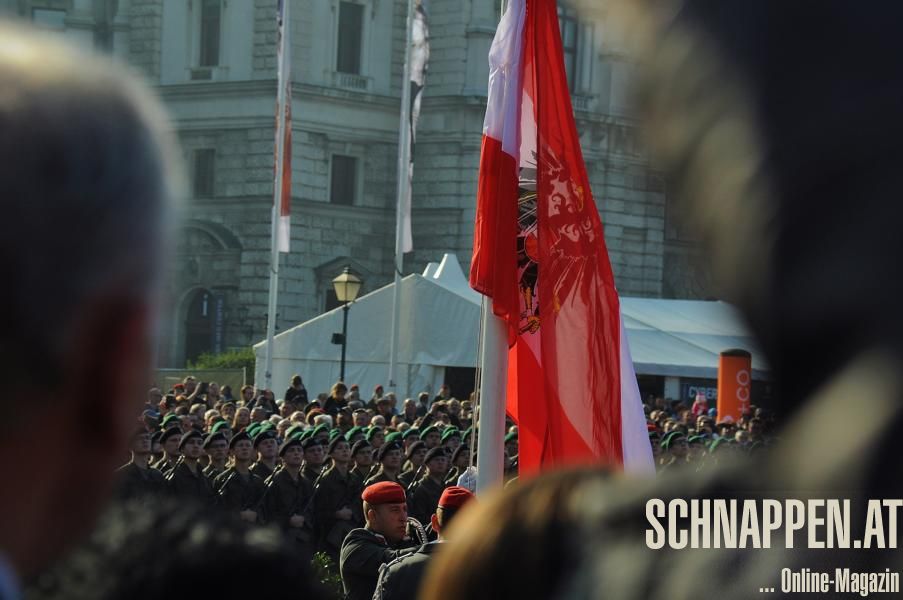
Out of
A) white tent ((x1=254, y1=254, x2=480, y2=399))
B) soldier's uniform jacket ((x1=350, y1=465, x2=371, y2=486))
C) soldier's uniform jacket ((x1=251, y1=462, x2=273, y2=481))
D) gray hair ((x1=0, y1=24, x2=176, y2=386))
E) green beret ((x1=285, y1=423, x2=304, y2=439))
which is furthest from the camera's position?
white tent ((x1=254, y1=254, x2=480, y2=399))

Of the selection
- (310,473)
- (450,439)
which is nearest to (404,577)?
(310,473)

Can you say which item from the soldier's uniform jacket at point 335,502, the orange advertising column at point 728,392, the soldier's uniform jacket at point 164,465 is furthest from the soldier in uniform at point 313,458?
the orange advertising column at point 728,392

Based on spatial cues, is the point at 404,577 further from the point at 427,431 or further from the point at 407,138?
the point at 407,138

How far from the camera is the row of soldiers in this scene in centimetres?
1456

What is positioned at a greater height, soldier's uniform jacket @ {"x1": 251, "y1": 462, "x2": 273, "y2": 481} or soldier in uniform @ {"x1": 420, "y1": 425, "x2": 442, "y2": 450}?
soldier in uniform @ {"x1": 420, "y1": 425, "x2": 442, "y2": 450}

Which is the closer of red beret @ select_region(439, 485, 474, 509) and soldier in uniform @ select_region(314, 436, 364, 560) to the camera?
red beret @ select_region(439, 485, 474, 509)

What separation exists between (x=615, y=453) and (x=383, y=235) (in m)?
34.7

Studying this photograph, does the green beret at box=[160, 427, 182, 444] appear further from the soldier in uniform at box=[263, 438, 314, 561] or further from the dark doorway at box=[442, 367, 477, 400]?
the dark doorway at box=[442, 367, 477, 400]

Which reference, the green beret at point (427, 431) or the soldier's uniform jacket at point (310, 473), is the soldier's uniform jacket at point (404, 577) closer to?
the soldier's uniform jacket at point (310, 473)

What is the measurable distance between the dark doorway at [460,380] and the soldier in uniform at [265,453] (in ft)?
50.1

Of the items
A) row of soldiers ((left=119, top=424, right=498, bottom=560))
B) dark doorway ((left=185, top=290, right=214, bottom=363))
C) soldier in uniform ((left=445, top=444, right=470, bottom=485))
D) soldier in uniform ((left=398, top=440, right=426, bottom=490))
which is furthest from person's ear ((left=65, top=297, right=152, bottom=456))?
dark doorway ((left=185, top=290, right=214, bottom=363))

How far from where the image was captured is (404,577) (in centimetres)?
745

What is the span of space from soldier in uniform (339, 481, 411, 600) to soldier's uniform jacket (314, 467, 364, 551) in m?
4.25

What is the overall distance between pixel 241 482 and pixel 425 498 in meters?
1.84
